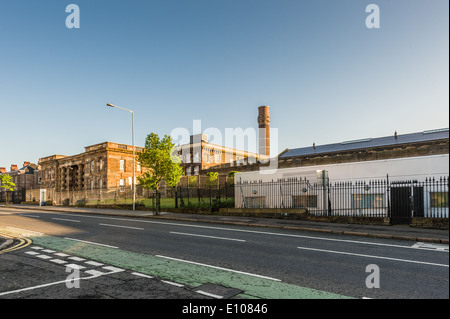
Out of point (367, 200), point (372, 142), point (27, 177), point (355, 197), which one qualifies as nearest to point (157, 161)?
point (355, 197)

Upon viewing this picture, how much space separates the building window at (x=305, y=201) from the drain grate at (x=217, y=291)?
1748 centimetres

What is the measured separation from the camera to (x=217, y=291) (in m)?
5.53

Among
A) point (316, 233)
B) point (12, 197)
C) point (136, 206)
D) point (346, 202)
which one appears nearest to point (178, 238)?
point (316, 233)

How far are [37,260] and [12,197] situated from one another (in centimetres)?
6257

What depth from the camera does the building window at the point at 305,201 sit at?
2202cm

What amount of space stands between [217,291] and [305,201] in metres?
17.8

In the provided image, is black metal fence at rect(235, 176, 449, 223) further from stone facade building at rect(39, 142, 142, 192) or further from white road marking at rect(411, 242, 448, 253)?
stone facade building at rect(39, 142, 142, 192)

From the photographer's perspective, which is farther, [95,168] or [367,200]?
[95,168]

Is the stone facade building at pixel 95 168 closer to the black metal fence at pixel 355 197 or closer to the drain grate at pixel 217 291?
the black metal fence at pixel 355 197

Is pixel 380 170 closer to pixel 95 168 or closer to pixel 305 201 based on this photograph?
pixel 305 201

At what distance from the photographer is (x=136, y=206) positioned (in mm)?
30234

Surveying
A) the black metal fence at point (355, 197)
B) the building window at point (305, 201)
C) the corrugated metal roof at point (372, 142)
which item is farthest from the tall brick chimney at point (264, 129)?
the building window at point (305, 201)

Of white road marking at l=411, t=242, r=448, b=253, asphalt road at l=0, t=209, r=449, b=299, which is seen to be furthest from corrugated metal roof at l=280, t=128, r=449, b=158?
asphalt road at l=0, t=209, r=449, b=299
